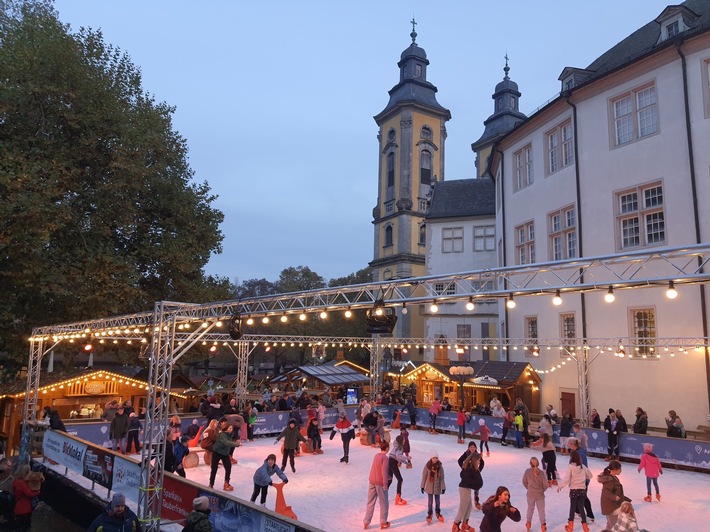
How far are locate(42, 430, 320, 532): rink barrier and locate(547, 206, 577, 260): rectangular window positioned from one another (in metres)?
20.0

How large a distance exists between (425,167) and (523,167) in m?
28.7

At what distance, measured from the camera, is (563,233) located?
25.0 meters

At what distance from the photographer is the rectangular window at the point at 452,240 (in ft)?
142

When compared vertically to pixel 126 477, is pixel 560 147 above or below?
above

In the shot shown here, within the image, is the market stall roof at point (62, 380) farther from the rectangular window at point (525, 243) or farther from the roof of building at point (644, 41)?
the roof of building at point (644, 41)

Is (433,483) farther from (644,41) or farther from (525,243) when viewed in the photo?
(644,41)

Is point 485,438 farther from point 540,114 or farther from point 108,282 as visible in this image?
point 540,114

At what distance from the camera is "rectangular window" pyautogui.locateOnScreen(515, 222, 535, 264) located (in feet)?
90.0

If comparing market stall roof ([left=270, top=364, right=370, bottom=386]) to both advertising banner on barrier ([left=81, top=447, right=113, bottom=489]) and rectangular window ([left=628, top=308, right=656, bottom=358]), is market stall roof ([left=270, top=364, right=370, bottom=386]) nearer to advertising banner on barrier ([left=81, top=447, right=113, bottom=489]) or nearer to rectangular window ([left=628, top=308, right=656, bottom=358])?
rectangular window ([left=628, top=308, right=656, bottom=358])

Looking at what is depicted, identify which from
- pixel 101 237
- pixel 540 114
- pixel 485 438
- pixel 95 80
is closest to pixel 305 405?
pixel 485 438

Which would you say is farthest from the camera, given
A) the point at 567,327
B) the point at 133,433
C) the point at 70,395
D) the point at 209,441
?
the point at 567,327

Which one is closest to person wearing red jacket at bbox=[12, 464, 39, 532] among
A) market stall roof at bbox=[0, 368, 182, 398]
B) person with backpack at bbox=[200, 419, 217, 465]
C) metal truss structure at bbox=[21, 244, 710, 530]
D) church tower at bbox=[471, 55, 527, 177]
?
metal truss structure at bbox=[21, 244, 710, 530]

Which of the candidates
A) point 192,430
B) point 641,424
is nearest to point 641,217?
point 641,424

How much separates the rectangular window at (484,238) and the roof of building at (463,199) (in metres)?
1.18
